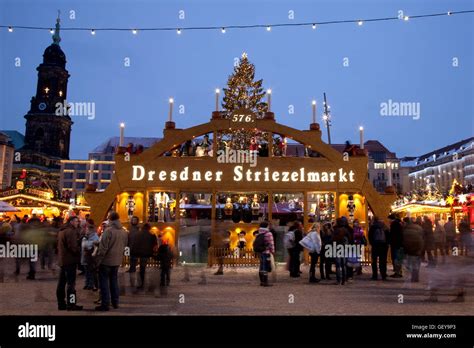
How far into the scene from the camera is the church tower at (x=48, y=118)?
102250 millimetres

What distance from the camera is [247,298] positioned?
9703 millimetres

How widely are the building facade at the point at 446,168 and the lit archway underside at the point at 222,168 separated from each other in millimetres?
72591

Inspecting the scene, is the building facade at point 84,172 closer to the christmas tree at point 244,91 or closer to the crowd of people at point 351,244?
the christmas tree at point 244,91

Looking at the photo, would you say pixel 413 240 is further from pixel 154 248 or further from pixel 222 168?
pixel 222 168

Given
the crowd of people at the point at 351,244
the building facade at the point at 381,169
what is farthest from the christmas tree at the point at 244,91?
the building facade at the point at 381,169

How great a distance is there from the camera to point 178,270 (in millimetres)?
15461

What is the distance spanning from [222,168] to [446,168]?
97.7 metres

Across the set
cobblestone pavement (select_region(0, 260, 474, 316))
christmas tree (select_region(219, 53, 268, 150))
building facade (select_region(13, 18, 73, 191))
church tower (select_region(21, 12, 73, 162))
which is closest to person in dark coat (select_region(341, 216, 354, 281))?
cobblestone pavement (select_region(0, 260, 474, 316))

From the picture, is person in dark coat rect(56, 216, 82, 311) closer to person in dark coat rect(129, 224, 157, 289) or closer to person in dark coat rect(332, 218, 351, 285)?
person in dark coat rect(129, 224, 157, 289)

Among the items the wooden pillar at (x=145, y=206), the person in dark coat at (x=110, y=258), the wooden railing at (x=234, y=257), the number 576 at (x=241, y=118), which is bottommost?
the wooden railing at (x=234, y=257)

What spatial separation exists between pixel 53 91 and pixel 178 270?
9855cm

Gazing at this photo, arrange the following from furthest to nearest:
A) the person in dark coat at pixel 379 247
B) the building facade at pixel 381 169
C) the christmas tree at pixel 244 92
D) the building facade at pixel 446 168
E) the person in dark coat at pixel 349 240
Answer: the building facade at pixel 381 169
the building facade at pixel 446 168
the christmas tree at pixel 244 92
the person in dark coat at pixel 379 247
the person in dark coat at pixel 349 240
